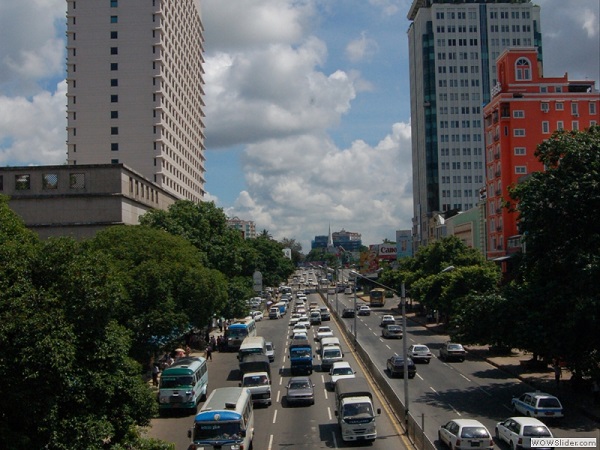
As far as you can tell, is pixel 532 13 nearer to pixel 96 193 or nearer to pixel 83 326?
pixel 96 193

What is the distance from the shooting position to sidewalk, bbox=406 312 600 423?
33.8 metres

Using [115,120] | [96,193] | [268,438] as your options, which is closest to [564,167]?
[268,438]

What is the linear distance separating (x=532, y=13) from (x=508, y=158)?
92270 mm

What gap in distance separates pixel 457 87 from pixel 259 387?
12625cm

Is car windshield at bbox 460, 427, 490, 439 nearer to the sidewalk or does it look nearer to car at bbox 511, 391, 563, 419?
car at bbox 511, 391, 563, 419

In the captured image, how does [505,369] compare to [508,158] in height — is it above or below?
below

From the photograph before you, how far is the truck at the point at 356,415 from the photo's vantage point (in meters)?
26.0

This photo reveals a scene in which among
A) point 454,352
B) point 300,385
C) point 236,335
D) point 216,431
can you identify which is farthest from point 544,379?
point 236,335

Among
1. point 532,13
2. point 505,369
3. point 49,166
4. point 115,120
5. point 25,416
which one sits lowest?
point 505,369

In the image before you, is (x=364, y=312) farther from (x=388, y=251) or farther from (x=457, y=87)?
(x=457, y=87)

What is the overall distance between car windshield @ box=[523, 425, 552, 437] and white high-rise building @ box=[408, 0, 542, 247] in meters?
A: 124

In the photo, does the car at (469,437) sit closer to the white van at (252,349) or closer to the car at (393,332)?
the white van at (252,349)

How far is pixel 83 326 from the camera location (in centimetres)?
1902

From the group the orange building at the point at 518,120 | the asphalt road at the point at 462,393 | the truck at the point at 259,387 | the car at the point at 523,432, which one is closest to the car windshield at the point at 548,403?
the asphalt road at the point at 462,393
